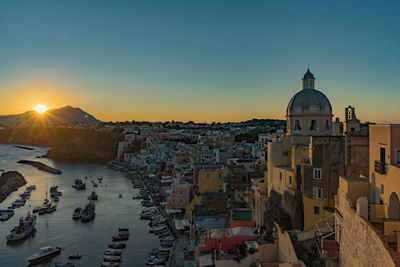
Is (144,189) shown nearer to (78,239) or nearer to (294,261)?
(78,239)

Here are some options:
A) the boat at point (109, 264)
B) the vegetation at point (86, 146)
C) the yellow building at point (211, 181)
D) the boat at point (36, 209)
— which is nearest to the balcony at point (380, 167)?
the boat at point (109, 264)

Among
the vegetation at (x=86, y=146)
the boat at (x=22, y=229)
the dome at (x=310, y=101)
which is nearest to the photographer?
the dome at (x=310, y=101)

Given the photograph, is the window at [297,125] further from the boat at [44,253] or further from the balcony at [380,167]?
the boat at [44,253]

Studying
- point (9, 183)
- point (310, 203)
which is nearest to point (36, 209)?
point (9, 183)

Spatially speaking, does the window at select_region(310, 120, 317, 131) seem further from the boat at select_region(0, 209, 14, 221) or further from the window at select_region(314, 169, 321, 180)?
the boat at select_region(0, 209, 14, 221)

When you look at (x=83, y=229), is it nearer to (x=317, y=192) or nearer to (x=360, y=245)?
(x=317, y=192)

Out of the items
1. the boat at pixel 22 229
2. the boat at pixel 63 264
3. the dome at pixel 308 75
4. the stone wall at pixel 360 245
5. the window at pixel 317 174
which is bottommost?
the boat at pixel 63 264
